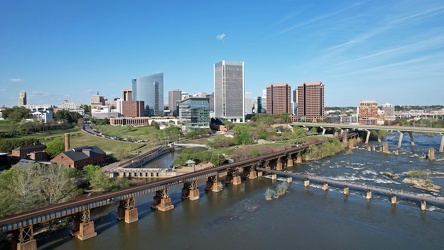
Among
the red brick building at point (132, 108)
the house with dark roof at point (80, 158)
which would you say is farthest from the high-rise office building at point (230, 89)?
the house with dark roof at point (80, 158)

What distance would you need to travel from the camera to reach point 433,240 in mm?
30594

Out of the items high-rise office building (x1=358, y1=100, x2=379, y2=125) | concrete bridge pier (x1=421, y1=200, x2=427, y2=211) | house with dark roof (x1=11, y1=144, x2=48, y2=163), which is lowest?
concrete bridge pier (x1=421, y1=200, x2=427, y2=211)

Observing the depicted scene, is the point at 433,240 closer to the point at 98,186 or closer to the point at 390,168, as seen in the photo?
the point at 390,168

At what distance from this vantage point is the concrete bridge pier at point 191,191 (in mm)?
43094

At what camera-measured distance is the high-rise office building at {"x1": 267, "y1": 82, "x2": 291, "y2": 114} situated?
18912 centimetres

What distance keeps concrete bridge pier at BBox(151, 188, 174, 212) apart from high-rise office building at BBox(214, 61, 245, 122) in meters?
132

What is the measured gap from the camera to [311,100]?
177750 millimetres

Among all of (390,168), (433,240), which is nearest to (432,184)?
(390,168)

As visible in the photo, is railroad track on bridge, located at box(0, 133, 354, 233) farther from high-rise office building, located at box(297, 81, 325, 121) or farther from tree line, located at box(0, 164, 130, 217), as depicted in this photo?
high-rise office building, located at box(297, 81, 325, 121)

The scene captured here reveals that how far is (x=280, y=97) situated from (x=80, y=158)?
148422mm

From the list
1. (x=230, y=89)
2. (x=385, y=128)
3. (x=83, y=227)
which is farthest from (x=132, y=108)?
(x=83, y=227)

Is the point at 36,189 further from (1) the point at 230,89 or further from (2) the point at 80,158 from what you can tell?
(1) the point at 230,89

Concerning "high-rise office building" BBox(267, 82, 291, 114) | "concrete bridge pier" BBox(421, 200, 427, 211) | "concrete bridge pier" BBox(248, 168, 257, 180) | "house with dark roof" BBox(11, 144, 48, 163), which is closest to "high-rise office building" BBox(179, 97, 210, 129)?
"high-rise office building" BBox(267, 82, 291, 114)

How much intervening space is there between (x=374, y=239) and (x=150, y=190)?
2471 cm
